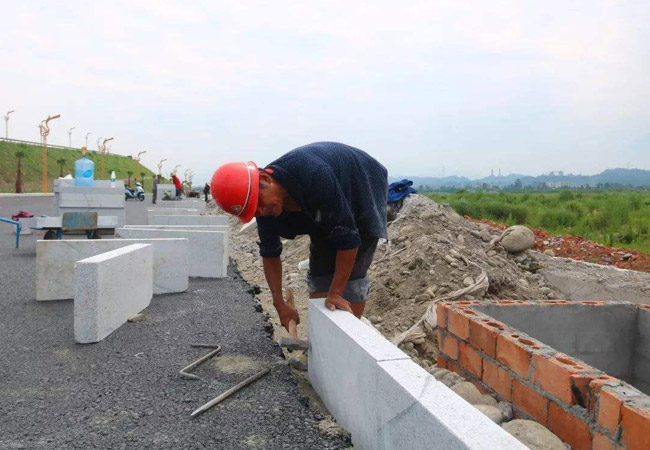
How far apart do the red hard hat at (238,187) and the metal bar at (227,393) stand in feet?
3.57

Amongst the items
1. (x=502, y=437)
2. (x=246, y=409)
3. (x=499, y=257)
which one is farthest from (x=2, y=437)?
(x=499, y=257)

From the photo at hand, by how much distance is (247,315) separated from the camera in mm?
5445

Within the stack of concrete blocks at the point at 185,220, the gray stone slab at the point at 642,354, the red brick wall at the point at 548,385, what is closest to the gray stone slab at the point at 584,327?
the gray stone slab at the point at 642,354

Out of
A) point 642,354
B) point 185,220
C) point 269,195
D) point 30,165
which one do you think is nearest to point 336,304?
point 269,195

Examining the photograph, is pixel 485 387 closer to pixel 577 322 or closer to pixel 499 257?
Answer: pixel 577 322

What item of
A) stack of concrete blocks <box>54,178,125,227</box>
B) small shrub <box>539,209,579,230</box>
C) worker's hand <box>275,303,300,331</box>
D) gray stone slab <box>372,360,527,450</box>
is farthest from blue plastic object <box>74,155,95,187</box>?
small shrub <box>539,209,579,230</box>

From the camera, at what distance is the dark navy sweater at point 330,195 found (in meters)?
3.04

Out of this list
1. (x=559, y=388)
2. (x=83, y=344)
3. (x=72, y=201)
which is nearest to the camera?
(x=559, y=388)

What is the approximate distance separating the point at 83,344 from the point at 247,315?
1.61 metres

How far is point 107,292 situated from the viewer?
177 inches

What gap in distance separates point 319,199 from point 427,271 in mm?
4308

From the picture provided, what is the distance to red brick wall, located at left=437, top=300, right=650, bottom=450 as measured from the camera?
7.62ft

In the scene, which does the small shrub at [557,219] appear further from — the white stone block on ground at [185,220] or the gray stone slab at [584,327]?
the gray stone slab at [584,327]

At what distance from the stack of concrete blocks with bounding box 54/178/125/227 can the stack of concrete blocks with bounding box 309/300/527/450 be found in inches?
393
